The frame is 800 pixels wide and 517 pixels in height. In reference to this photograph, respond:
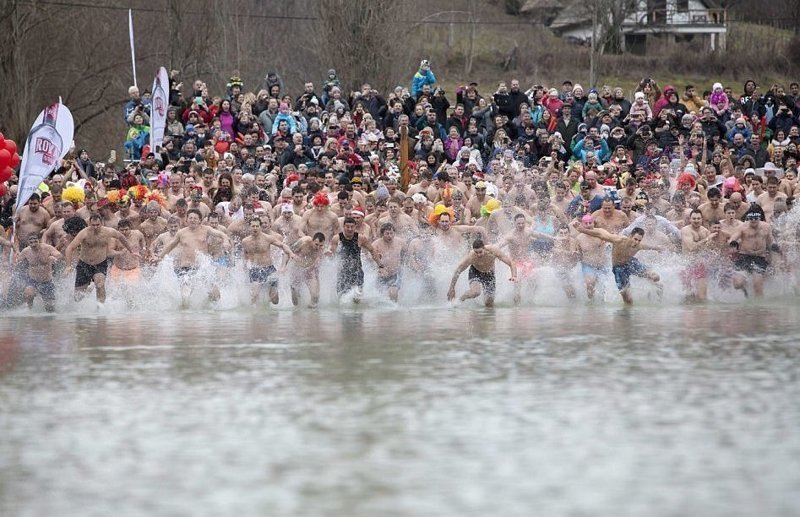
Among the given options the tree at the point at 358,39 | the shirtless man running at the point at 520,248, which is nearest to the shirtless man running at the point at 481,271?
the shirtless man running at the point at 520,248

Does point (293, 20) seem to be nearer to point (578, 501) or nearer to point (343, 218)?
point (343, 218)

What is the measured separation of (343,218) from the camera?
1805 centimetres

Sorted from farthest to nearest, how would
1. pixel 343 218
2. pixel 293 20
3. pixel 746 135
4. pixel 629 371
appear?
1. pixel 293 20
2. pixel 746 135
3. pixel 343 218
4. pixel 629 371

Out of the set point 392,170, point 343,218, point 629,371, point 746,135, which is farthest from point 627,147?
point 629,371

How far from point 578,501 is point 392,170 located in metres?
14.2

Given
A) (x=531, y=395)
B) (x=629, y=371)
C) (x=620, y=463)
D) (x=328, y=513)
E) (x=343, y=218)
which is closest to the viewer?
(x=328, y=513)

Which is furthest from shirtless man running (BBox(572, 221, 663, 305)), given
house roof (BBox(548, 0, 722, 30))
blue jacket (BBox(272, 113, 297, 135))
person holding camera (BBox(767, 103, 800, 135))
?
house roof (BBox(548, 0, 722, 30))

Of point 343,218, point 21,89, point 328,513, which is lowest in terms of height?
point 328,513

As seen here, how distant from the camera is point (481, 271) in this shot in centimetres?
1775

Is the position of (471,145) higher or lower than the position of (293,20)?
lower

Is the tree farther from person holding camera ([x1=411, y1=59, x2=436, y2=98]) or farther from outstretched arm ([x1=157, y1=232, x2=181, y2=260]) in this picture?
outstretched arm ([x1=157, y1=232, x2=181, y2=260])

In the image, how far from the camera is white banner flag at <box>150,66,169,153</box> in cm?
A: 2289

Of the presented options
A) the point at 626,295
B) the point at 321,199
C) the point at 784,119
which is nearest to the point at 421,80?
the point at 784,119

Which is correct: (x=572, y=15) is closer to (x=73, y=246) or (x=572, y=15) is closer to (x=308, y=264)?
(x=308, y=264)
